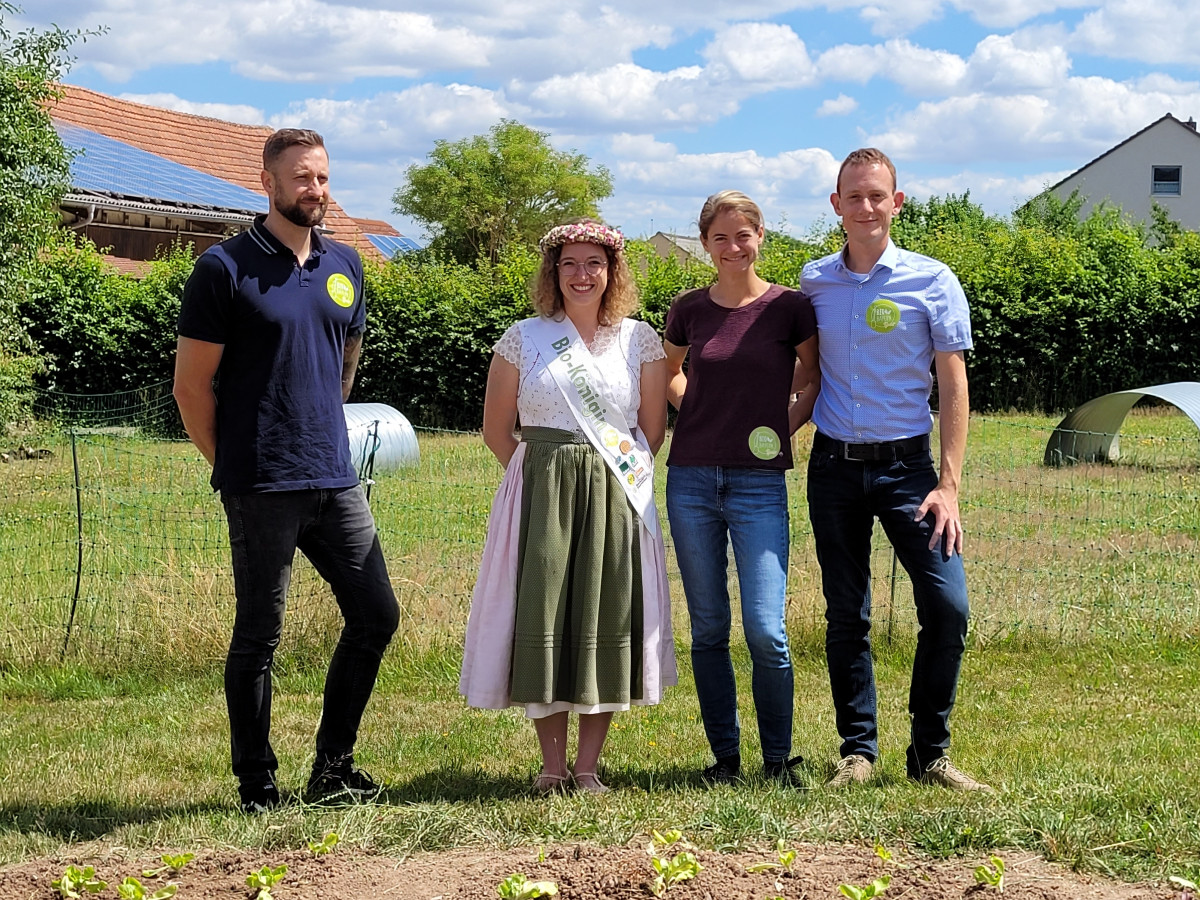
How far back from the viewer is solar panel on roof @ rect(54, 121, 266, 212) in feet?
83.8

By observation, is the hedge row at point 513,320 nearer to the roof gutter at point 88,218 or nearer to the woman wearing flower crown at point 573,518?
the roof gutter at point 88,218

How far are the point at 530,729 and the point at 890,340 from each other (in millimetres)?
2300

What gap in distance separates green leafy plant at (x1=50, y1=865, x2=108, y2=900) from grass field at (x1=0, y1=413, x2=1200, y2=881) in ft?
1.37

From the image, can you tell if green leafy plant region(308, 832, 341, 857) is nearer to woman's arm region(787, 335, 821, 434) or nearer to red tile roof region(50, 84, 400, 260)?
woman's arm region(787, 335, 821, 434)

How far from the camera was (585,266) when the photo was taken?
437cm

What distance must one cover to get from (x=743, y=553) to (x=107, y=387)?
1866 centimetres

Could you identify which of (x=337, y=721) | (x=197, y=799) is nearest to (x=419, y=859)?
(x=337, y=721)

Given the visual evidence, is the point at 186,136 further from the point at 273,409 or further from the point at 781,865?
the point at 781,865

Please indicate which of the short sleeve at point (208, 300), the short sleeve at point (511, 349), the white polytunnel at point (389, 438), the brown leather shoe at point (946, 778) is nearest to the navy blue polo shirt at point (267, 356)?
the short sleeve at point (208, 300)

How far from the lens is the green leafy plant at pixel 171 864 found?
3.45m

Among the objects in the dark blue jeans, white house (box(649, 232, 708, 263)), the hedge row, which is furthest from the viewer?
white house (box(649, 232, 708, 263))

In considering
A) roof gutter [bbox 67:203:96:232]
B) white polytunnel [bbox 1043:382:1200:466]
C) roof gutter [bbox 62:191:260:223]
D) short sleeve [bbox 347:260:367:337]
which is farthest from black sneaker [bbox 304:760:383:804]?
roof gutter [bbox 67:203:96:232]

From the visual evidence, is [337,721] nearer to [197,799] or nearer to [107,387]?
[197,799]

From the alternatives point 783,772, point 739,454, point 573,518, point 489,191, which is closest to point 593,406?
point 573,518
